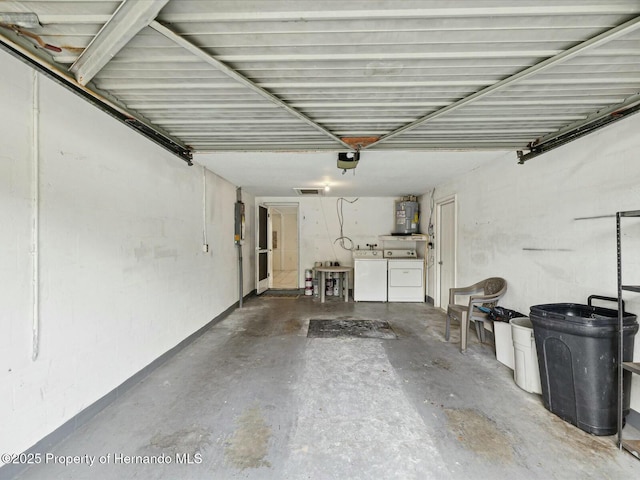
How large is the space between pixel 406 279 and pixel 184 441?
4428mm

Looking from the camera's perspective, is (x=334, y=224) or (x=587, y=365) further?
(x=334, y=224)

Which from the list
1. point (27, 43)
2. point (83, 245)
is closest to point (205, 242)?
point (83, 245)

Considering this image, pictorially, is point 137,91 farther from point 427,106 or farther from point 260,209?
point 260,209

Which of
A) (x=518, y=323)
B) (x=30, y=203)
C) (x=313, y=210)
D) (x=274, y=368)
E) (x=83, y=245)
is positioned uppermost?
(x=313, y=210)

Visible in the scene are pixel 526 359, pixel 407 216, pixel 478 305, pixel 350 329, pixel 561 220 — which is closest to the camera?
pixel 526 359

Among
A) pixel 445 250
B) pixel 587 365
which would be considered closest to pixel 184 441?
pixel 587 365

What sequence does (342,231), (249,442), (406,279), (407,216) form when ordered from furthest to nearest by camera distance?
(342,231), (407,216), (406,279), (249,442)

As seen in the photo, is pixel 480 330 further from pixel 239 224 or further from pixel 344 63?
pixel 239 224

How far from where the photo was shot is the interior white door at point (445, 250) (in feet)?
13.8

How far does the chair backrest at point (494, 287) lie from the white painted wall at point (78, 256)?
143 inches

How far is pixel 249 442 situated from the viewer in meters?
1.61

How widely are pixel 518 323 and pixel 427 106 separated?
2.10m

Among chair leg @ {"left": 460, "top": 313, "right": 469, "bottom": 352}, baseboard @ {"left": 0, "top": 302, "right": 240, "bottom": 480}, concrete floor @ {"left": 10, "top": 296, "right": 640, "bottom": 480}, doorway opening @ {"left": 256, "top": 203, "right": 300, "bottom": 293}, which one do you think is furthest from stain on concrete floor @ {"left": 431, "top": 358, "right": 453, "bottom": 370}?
doorway opening @ {"left": 256, "top": 203, "right": 300, "bottom": 293}

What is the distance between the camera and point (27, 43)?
1313 mm
